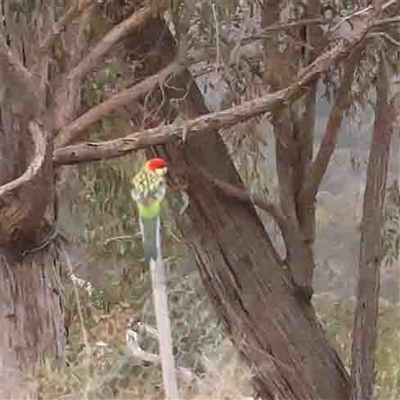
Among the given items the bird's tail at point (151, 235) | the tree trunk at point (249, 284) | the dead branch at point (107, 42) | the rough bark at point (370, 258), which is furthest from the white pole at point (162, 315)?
the rough bark at point (370, 258)

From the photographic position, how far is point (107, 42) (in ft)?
10.5

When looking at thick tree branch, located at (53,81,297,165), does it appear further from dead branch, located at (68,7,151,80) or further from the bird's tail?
the bird's tail

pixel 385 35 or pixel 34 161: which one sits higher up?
pixel 385 35

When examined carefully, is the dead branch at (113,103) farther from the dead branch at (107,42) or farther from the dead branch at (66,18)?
the dead branch at (66,18)

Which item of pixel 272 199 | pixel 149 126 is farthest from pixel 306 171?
pixel 149 126

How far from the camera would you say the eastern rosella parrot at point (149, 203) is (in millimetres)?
2039

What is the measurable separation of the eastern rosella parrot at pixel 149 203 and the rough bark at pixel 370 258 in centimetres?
171

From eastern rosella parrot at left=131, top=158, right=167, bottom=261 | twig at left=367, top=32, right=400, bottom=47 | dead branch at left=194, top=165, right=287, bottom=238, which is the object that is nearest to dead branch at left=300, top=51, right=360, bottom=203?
dead branch at left=194, top=165, right=287, bottom=238

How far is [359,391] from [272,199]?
0.74 meters

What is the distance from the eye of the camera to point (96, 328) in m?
4.66

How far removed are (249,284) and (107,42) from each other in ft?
3.33

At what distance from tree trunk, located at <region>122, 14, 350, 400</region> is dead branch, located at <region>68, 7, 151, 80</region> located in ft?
1.53

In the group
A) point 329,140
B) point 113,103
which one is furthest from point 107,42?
point 329,140

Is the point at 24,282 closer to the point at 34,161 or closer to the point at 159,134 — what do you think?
the point at 34,161
